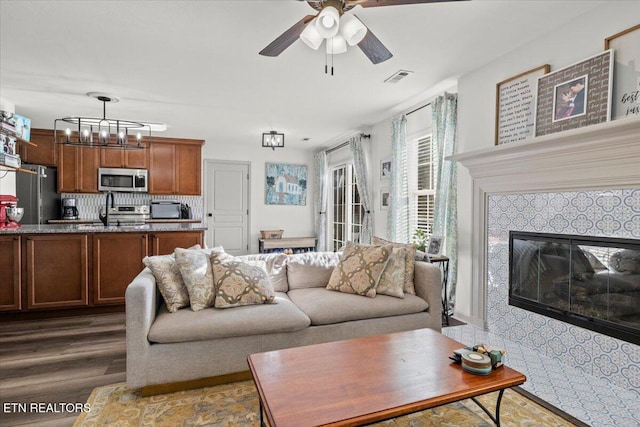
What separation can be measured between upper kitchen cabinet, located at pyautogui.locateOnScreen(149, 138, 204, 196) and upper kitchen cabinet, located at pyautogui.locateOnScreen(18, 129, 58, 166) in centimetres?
150

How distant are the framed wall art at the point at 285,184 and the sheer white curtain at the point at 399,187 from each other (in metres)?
3.34

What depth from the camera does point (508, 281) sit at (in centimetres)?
296

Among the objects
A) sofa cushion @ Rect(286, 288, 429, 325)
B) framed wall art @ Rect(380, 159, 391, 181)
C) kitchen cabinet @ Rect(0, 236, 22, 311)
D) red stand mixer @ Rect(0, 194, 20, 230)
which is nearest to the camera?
sofa cushion @ Rect(286, 288, 429, 325)

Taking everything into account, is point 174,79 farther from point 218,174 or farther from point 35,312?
A: point 218,174

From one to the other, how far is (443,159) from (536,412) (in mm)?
2366

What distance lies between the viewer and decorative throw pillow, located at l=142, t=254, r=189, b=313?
7.80 ft

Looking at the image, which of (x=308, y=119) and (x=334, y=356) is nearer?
(x=334, y=356)

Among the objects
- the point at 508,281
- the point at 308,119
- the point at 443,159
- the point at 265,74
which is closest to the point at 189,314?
the point at 265,74

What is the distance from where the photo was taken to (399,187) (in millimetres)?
4422

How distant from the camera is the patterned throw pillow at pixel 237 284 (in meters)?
2.46

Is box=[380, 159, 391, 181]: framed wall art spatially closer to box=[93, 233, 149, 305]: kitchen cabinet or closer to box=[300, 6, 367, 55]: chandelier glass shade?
box=[300, 6, 367, 55]: chandelier glass shade

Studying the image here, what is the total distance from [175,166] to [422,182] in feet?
14.7

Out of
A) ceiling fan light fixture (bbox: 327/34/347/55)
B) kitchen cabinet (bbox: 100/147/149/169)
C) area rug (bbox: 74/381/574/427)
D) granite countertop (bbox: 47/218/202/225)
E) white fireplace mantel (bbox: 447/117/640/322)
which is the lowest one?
area rug (bbox: 74/381/574/427)

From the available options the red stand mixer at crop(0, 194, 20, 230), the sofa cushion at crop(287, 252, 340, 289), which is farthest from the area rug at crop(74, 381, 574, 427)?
the red stand mixer at crop(0, 194, 20, 230)
